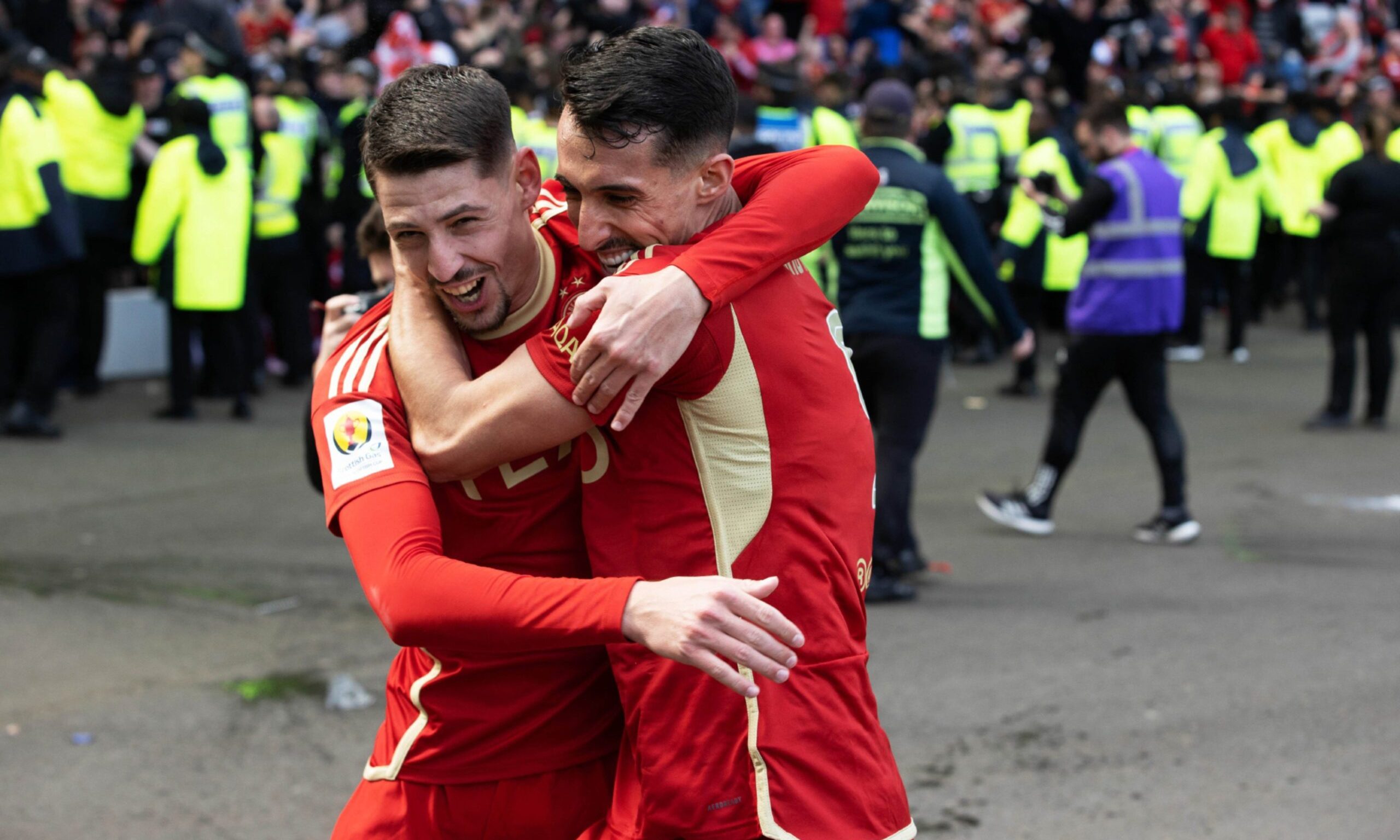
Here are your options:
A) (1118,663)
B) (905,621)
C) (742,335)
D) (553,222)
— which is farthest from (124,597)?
(742,335)

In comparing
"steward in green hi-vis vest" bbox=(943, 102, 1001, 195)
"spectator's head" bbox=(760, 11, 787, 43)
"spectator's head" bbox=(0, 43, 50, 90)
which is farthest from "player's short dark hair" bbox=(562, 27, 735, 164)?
"spectator's head" bbox=(760, 11, 787, 43)

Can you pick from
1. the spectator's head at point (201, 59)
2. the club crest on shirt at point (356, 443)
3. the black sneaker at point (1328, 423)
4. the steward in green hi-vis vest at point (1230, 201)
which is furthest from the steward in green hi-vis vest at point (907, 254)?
the steward in green hi-vis vest at point (1230, 201)

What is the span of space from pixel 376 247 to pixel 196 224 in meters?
6.50

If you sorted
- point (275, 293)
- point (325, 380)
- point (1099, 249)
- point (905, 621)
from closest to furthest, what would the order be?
point (325, 380)
point (905, 621)
point (1099, 249)
point (275, 293)

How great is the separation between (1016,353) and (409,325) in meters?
5.03

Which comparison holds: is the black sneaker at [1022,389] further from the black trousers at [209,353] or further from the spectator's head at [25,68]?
the spectator's head at [25,68]

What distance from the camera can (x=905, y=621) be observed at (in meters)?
6.20

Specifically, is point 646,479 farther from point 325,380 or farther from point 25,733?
point 25,733

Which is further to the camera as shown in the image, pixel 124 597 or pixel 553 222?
pixel 124 597

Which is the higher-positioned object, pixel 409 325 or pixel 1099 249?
pixel 409 325

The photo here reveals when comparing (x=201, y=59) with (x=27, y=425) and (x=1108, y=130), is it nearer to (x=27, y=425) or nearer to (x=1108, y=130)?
(x=27, y=425)

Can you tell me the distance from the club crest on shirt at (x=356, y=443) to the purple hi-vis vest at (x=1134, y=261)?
18.8ft

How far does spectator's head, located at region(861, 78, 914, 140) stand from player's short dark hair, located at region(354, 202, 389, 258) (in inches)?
124

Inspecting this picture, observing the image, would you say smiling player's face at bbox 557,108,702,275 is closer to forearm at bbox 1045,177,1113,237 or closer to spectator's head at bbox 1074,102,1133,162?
forearm at bbox 1045,177,1113,237
